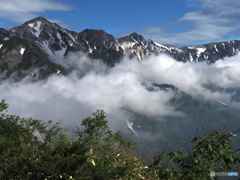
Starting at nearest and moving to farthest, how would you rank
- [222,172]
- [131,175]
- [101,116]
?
1. [222,172]
2. [131,175]
3. [101,116]

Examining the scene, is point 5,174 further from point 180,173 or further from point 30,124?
point 30,124

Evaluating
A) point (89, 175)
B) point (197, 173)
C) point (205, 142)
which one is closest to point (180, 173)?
point (197, 173)

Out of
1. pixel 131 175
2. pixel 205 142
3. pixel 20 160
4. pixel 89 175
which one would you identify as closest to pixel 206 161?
pixel 205 142

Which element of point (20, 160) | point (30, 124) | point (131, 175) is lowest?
point (30, 124)

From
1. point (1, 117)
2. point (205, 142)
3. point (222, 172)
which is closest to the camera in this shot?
point (205, 142)

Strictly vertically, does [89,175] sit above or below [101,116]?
above

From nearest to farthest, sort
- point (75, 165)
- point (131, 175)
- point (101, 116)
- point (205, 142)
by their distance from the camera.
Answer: point (205, 142)
point (75, 165)
point (131, 175)
point (101, 116)

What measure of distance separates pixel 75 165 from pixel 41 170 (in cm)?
146

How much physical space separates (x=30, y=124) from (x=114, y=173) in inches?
2637

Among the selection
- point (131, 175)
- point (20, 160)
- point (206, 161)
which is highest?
point (20, 160)

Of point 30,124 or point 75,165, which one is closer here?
point 75,165

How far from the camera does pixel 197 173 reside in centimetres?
1036

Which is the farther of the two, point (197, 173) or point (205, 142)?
point (197, 173)

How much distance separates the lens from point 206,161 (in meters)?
10.3
